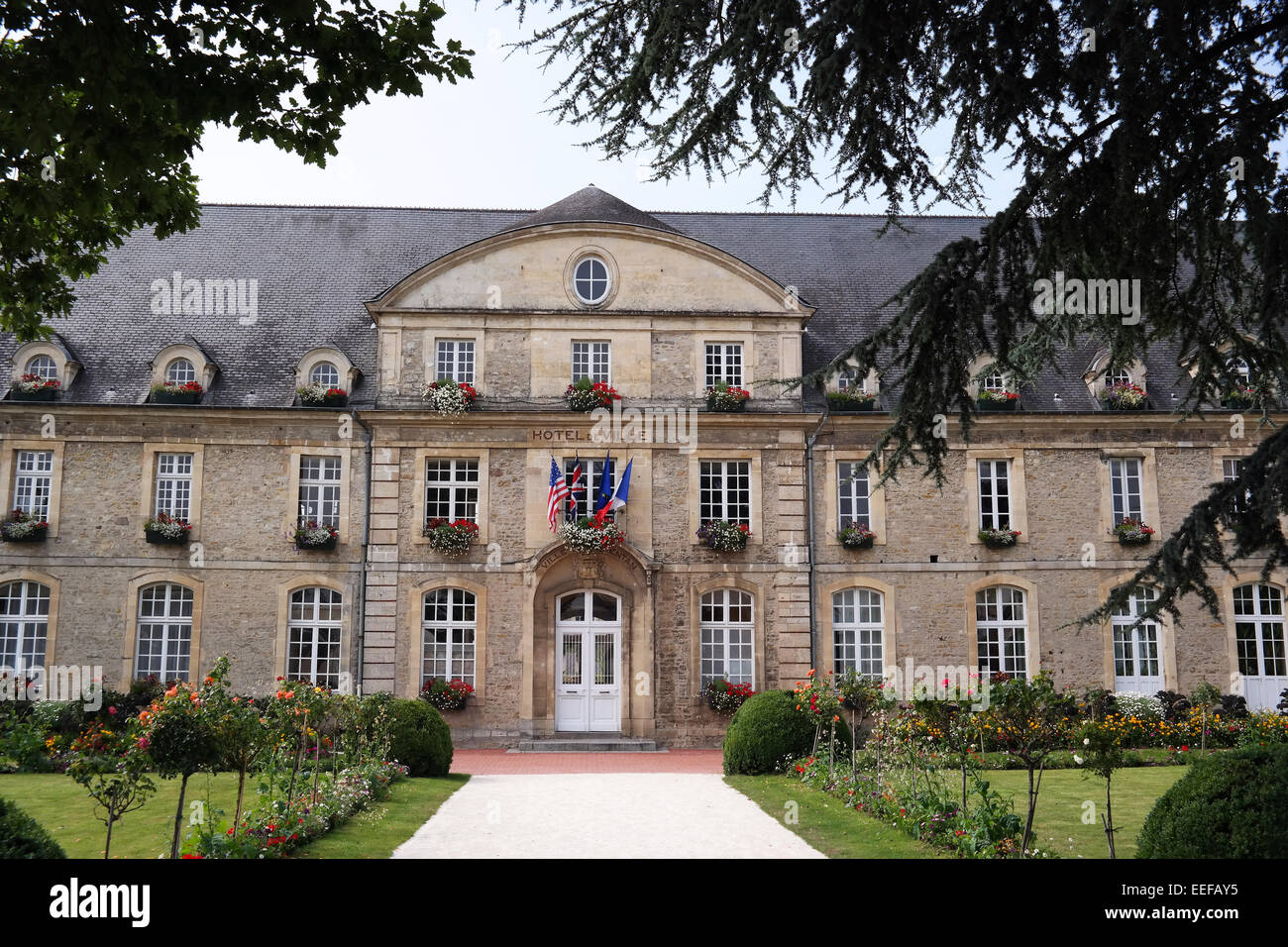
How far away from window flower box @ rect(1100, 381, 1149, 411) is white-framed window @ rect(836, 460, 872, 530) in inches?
200

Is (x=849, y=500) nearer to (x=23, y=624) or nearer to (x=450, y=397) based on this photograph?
(x=450, y=397)

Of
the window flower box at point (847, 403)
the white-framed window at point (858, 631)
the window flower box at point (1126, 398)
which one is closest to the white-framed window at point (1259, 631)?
the window flower box at point (1126, 398)

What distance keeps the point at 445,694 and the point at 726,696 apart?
5.04 m

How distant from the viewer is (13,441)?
65.7ft

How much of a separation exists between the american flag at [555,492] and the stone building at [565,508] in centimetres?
40

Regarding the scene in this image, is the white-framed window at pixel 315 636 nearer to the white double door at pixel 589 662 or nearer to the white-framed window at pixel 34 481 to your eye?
the white double door at pixel 589 662

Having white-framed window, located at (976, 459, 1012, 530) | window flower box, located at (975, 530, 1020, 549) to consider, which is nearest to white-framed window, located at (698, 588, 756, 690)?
window flower box, located at (975, 530, 1020, 549)

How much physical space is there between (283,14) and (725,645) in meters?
15.8

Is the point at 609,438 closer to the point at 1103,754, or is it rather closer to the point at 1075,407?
the point at 1075,407

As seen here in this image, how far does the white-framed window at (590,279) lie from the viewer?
20.8 metres

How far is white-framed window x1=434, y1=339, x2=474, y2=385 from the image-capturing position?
20578 mm
